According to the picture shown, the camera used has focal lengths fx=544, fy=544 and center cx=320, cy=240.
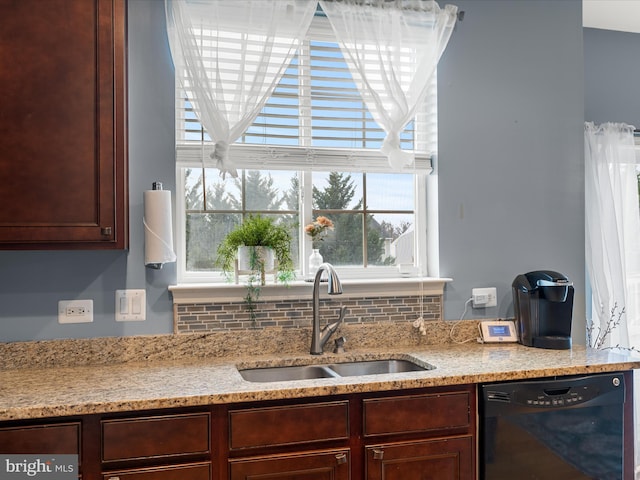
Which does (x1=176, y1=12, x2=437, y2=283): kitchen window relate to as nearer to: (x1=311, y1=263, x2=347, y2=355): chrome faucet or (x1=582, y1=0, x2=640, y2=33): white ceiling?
(x1=311, y1=263, x2=347, y2=355): chrome faucet

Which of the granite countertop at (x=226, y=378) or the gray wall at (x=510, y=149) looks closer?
the granite countertop at (x=226, y=378)

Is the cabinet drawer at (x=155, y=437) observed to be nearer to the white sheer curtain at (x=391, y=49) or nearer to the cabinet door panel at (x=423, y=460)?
the cabinet door panel at (x=423, y=460)

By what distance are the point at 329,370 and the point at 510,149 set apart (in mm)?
1382

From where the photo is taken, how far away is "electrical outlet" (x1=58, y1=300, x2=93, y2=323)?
6.95 feet

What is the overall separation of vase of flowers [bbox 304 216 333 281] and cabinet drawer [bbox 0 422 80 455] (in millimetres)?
1175

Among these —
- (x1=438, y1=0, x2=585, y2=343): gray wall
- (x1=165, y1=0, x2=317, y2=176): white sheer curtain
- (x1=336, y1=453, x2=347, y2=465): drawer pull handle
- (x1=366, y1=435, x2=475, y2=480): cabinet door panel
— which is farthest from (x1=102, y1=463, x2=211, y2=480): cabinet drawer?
(x1=438, y1=0, x2=585, y2=343): gray wall

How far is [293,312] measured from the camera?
2373mm

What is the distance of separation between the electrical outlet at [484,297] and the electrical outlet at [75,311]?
1.68 metres

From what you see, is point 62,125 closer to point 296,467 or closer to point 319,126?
point 319,126

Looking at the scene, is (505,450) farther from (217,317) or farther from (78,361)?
(78,361)

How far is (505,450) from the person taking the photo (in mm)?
1954

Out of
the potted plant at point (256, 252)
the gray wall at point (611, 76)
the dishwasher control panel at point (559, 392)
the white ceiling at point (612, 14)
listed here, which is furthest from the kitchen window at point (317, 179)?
the gray wall at point (611, 76)

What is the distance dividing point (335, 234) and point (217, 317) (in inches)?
26.8

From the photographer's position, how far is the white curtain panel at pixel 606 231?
3.05 meters
